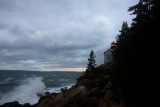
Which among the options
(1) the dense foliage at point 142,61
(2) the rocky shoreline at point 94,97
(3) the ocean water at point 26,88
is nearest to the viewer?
(1) the dense foliage at point 142,61

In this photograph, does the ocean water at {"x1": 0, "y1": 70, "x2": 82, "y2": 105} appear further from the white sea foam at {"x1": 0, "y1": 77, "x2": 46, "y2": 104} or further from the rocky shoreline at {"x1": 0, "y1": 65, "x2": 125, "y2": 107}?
the rocky shoreline at {"x1": 0, "y1": 65, "x2": 125, "y2": 107}

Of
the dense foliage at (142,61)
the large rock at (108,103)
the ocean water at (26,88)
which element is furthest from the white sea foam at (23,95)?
the dense foliage at (142,61)

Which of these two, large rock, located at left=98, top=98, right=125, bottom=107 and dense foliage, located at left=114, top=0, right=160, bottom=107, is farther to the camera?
large rock, located at left=98, top=98, right=125, bottom=107

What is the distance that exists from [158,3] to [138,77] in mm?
5217

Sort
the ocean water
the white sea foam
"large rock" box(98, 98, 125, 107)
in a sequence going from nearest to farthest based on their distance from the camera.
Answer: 1. "large rock" box(98, 98, 125, 107)
2. the white sea foam
3. the ocean water

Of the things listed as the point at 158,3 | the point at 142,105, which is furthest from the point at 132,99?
the point at 158,3

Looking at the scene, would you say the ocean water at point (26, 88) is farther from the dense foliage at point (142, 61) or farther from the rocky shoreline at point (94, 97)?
the dense foliage at point (142, 61)

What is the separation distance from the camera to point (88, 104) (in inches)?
811

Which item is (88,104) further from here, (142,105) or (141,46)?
(141,46)

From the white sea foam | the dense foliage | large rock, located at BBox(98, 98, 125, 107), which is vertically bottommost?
the white sea foam

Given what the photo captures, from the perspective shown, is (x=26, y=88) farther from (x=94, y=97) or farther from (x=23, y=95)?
(x=94, y=97)

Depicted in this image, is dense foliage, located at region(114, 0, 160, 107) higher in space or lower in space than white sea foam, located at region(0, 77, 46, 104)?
higher

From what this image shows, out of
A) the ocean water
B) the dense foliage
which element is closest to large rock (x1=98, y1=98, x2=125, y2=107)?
the dense foliage

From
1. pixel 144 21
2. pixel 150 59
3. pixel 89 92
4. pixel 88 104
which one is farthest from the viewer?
pixel 89 92
